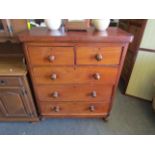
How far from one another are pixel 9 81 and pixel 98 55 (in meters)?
0.83

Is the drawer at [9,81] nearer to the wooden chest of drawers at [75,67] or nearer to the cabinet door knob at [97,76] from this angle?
the wooden chest of drawers at [75,67]

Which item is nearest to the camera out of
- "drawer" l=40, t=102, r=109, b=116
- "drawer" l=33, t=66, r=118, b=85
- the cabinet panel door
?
"drawer" l=33, t=66, r=118, b=85

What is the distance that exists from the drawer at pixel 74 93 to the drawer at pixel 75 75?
0.07 m

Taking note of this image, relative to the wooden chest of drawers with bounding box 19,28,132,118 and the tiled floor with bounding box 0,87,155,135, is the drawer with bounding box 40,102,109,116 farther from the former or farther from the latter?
the tiled floor with bounding box 0,87,155,135

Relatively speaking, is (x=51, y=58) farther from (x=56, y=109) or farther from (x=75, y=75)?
(x=56, y=109)

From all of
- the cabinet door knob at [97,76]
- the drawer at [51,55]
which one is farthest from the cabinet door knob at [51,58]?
the cabinet door knob at [97,76]

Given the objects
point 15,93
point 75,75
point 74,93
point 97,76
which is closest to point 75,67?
point 75,75

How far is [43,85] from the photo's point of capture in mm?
1242

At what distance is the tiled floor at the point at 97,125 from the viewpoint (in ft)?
4.91

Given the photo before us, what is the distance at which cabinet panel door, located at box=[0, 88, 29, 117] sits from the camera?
126 centimetres

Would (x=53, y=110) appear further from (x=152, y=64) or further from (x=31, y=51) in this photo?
(x=152, y=64)

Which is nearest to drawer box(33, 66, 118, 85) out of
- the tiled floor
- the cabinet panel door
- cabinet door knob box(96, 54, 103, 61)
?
cabinet door knob box(96, 54, 103, 61)

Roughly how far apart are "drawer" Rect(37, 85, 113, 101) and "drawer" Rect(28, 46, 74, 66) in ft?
0.93
